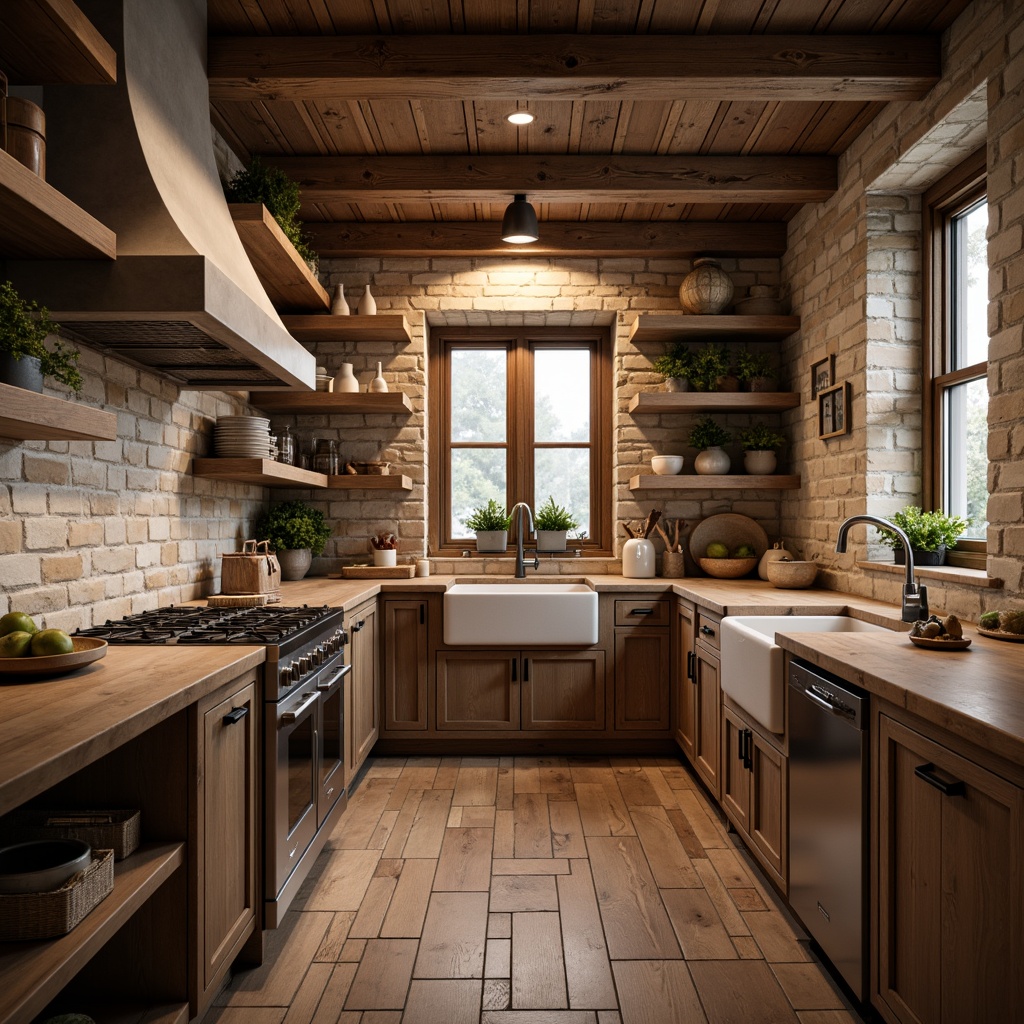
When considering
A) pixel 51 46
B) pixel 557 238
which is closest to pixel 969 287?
pixel 557 238

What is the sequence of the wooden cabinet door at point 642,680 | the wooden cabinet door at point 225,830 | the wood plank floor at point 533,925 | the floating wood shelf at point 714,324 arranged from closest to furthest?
the wooden cabinet door at point 225,830 < the wood plank floor at point 533,925 < the wooden cabinet door at point 642,680 < the floating wood shelf at point 714,324

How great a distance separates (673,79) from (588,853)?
9.39 feet

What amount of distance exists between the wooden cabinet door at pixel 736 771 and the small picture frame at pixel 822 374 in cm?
180

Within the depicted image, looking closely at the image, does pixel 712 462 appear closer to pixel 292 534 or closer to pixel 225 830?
pixel 292 534

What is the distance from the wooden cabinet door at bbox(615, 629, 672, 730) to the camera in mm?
4156

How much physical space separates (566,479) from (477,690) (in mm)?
1515

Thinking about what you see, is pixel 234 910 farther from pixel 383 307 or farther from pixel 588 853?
pixel 383 307

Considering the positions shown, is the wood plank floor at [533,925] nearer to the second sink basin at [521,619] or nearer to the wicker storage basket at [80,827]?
the wicker storage basket at [80,827]

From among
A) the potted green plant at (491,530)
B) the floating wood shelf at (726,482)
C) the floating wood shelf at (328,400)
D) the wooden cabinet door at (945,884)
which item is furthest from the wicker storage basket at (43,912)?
the floating wood shelf at (726,482)

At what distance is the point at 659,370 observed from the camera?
15.2 feet

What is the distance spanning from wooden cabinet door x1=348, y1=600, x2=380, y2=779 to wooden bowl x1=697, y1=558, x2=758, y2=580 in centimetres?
189

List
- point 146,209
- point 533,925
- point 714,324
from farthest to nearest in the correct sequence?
point 714,324 → point 533,925 → point 146,209

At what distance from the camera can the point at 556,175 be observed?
152 inches

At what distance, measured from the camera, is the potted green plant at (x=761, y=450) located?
4.54m
